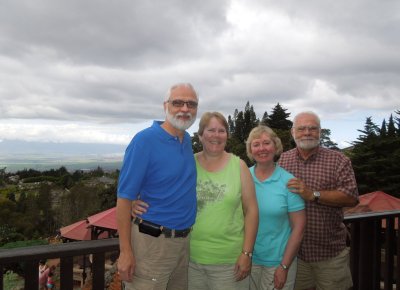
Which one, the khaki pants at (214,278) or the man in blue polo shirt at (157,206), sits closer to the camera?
the man in blue polo shirt at (157,206)

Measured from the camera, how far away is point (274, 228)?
7.07ft

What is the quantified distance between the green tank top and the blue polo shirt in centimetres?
11

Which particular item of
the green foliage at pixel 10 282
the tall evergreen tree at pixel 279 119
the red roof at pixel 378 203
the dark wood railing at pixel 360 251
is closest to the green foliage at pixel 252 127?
the tall evergreen tree at pixel 279 119

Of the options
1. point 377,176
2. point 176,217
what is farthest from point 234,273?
point 377,176

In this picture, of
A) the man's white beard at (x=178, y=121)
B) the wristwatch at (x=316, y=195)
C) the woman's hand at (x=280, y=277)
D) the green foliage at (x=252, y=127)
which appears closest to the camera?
the man's white beard at (x=178, y=121)

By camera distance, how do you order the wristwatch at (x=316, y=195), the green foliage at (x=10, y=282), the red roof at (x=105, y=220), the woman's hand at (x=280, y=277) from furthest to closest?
1. the red roof at (x=105, y=220)
2. the green foliage at (x=10, y=282)
3. the wristwatch at (x=316, y=195)
4. the woman's hand at (x=280, y=277)

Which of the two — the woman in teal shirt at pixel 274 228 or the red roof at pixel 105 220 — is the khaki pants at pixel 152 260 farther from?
the red roof at pixel 105 220

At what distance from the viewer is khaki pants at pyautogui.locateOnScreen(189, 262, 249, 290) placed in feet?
6.49

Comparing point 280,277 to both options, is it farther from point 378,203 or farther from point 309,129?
point 378,203

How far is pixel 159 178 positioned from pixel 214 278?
0.66 m

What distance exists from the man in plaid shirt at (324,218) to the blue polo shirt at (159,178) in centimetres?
92

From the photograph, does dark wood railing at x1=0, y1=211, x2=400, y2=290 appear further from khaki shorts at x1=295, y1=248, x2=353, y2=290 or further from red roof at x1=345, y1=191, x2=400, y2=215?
red roof at x1=345, y1=191, x2=400, y2=215

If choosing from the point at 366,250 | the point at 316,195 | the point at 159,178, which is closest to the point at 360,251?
the point at 366,250

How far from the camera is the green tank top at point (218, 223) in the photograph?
1980mm
